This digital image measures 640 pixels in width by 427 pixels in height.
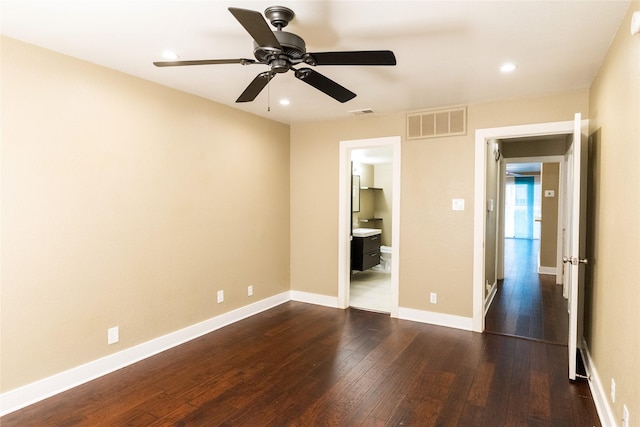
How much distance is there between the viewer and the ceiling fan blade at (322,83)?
210 centimetres

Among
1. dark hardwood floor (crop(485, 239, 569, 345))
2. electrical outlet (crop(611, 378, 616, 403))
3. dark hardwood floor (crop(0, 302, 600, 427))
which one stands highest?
electrical outlet (crop(611, 378, 616, 403))

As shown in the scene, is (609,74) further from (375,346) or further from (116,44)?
(116,44)

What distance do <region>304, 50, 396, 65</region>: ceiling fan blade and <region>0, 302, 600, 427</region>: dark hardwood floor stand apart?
7.21 ft

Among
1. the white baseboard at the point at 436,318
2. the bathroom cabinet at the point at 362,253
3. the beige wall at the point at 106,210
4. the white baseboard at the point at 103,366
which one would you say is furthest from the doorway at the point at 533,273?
the beige wall at the point at 106,210

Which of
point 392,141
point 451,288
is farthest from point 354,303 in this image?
point 392,141

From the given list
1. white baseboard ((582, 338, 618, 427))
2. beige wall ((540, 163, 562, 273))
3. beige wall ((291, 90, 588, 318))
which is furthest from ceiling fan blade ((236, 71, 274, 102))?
beige wall ((540, 163, 562, 273))

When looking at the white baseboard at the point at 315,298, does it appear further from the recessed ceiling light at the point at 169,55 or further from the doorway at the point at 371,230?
the recessed ceiling light at the point at 169,55

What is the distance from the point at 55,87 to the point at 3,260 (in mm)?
1258

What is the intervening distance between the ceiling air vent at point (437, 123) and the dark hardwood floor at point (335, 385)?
2.24 m

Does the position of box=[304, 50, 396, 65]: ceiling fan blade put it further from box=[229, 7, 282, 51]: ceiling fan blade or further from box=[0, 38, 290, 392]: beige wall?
box=[0, 38, 290, 392]: beige wall

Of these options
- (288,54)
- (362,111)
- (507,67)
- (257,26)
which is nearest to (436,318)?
(362,111)

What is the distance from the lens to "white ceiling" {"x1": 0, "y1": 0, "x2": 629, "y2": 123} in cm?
198

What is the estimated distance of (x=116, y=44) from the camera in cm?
246

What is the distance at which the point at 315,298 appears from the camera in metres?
4.96
